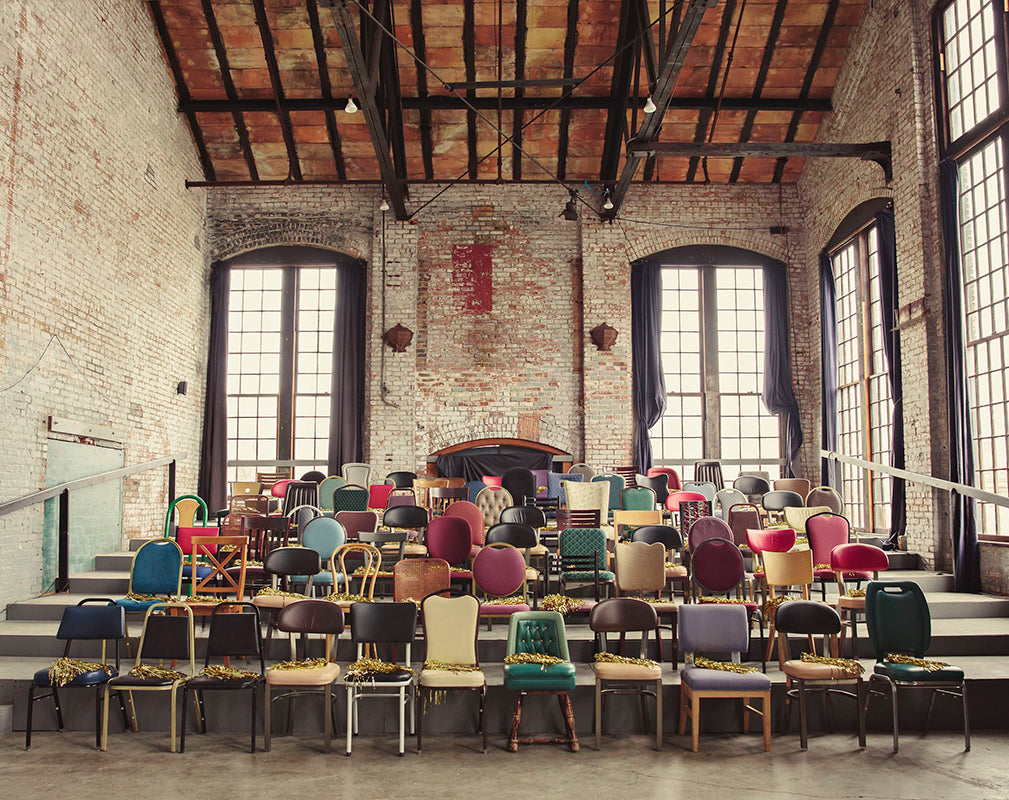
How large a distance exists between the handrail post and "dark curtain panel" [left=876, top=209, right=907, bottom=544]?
9.02 m

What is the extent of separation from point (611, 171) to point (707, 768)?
9969 millimetres

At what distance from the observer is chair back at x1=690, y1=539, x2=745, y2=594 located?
746cm

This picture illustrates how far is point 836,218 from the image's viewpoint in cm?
1255

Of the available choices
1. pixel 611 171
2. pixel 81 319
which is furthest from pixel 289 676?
pixel 611 171

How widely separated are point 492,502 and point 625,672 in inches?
183

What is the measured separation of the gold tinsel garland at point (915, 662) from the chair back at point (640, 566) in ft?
6.49

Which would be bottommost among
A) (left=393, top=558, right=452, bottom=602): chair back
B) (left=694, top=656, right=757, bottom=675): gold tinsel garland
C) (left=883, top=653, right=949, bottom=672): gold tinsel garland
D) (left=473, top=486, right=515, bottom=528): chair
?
(left=694, top=656, right=757, bottom=675): gold tinsel garland

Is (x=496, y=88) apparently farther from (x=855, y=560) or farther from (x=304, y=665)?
(x=304, y=665)

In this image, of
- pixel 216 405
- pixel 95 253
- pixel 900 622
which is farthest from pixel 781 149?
pixel 216 405

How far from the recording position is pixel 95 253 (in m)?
9.96

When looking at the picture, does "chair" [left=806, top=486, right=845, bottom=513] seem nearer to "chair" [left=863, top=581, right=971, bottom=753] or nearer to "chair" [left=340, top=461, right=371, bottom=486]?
"chair" [left=863, top=581, right=971, bottom=753]

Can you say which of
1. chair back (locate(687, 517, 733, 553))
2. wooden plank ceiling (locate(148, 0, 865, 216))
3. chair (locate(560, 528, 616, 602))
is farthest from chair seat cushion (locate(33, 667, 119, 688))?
wooden plank ceiling (locate(148, 0, 865, 216))

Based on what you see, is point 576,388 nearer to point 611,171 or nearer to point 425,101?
point 611,171

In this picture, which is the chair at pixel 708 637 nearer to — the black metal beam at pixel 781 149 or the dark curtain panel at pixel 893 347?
the dark curtain panel at pixel 893 347
